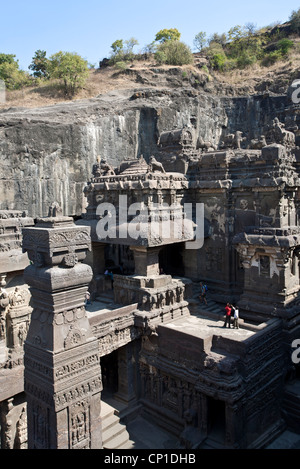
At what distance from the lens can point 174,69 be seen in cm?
3694

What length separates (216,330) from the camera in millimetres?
12031

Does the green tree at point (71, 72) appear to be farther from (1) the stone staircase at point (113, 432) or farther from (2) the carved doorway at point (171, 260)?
(1) the stone staircase at point (113, 432)

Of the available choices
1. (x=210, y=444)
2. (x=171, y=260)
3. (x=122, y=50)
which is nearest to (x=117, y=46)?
(x=122, y=50)

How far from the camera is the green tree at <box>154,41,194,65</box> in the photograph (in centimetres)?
4041

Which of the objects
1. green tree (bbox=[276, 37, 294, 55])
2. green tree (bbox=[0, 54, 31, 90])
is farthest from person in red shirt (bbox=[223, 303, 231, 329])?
green tree (bbox=[276, 37, 294, 55])

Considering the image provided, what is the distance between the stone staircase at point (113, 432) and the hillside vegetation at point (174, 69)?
27232 millimetres

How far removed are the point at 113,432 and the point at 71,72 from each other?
1238 inches

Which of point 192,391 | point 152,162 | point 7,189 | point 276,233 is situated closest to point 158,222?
point 152,162

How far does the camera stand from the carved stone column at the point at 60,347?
5688mm
